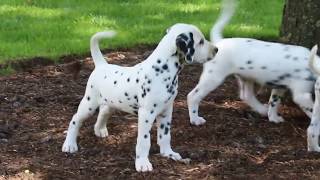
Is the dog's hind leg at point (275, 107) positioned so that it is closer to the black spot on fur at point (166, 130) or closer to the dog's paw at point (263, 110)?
the dog's paw at point (263, 110)

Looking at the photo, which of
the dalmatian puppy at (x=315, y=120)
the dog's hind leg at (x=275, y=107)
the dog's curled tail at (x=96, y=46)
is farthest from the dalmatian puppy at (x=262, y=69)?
the dog's curled tail at (x=96, y=46)

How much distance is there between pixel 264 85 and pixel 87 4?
5632 millimetres

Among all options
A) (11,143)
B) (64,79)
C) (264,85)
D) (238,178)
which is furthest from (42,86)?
(238,178)

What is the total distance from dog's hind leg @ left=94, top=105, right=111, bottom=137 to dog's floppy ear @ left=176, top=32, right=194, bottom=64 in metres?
0.98

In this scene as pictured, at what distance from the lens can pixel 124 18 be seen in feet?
35.3

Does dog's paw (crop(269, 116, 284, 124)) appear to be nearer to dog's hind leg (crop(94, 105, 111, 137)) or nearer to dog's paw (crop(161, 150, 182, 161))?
dog's paw (crop(161, 150, 182, 161))

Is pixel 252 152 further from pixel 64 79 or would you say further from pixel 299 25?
pixel 64 79

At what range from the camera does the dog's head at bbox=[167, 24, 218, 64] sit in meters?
4.98

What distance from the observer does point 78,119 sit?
5691 mm

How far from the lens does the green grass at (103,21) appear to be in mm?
9250

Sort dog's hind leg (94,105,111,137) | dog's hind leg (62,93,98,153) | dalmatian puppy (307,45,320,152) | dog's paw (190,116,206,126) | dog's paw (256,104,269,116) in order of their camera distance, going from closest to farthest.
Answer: dalmatian puppy (307,45,320,152) → dog's hind leg (62,93,98,153) → dog's hind leg (94,105,111,137) → dog's paw (190,116,206,126) → dog's paw (256,104,269,116)

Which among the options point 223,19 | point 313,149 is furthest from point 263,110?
point 313,149

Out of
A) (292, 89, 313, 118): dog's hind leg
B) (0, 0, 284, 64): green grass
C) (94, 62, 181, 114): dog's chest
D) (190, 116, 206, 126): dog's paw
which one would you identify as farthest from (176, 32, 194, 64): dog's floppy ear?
(0, 0, 284, 64): green grass

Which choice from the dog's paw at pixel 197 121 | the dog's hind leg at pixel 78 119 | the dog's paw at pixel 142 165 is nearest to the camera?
the dog's paw at pixel 142 165
